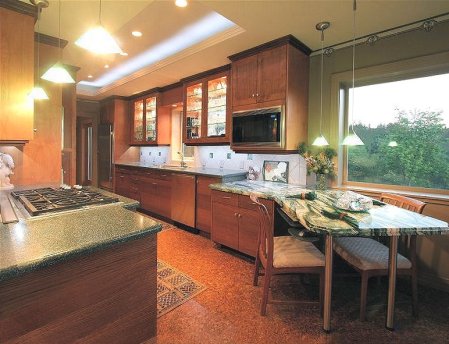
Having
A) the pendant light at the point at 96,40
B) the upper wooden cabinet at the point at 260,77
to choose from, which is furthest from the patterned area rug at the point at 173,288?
the upper wooden cabinet at the point at 260,77

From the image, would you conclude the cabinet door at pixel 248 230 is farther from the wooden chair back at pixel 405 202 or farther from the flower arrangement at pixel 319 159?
the wooden chair back at pixel 405 202

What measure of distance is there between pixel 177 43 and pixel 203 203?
2157 millimetres

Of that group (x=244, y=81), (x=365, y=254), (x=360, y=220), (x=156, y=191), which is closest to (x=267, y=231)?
(x=360, y=220)

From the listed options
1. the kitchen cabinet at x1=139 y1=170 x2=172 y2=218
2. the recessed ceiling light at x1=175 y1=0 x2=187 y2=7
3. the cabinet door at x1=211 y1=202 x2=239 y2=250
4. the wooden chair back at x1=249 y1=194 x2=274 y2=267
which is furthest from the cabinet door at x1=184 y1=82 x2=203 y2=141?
the wooden chair back at x1=249 y1=194 x2=274 y2=267

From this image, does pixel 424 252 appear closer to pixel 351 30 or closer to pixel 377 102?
pixel 377 102

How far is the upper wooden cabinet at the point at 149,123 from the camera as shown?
5.14m

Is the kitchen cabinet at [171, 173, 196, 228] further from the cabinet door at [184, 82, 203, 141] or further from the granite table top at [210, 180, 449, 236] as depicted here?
the granite table top at [210, 180, 449, 236]

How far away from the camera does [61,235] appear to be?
1091 mm

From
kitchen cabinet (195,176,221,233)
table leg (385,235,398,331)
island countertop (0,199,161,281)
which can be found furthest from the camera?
kitchen cabinet (195,176,221,233)

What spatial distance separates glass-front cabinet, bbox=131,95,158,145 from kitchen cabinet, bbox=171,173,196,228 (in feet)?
4.93

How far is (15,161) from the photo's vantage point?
2.64 m

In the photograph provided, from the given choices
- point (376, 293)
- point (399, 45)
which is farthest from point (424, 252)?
point (399, 45)

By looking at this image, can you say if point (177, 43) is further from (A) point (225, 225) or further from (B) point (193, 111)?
(A) point (225, 225)

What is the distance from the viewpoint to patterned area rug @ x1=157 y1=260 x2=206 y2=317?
209 cm
